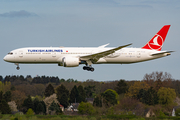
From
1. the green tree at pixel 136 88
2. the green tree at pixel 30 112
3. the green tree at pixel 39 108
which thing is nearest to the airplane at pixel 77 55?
the green tree at pixel 30 112

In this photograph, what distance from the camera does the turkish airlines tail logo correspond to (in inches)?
2697

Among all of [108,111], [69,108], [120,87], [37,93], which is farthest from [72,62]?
[37,93]

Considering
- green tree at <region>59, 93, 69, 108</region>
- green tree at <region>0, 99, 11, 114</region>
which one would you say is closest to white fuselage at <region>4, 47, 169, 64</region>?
green tree at <region>0, 99, 11, 114</region>

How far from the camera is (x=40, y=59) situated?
5972 centimetres

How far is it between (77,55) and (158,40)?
20199 mm

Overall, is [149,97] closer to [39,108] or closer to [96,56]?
[39,108]

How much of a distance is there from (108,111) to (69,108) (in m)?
45.7

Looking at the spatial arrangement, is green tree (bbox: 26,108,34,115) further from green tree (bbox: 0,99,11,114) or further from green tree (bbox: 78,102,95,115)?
green tree (bbox: 78,102,95,115)

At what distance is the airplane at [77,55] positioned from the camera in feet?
195

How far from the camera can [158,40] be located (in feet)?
228

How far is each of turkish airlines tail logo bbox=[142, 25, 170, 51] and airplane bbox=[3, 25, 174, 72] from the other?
318 cm

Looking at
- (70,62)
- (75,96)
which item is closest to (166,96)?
(75,96)

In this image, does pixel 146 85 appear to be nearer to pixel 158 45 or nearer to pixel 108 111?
pixel 108 111

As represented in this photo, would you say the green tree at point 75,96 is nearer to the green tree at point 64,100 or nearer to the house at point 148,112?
the green tree at point 64,100
